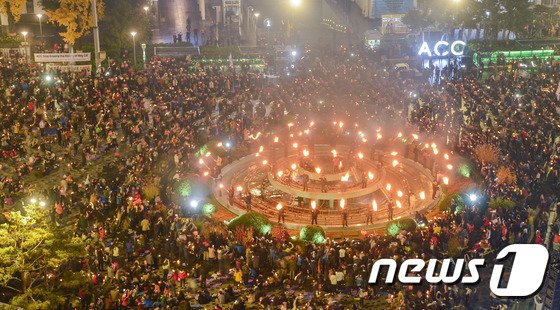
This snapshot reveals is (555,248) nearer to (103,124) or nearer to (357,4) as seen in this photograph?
(103,124)

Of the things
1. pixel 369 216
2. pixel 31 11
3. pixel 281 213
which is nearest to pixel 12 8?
pixel 31 11

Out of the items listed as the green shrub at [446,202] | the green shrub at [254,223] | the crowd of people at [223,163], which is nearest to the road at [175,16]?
the crowd of people at [223,163]

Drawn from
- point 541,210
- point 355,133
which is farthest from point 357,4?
point 541,210

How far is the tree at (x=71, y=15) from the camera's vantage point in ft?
178

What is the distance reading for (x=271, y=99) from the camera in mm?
45375

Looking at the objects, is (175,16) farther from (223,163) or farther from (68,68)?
(223,163)

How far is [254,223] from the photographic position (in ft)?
84.5

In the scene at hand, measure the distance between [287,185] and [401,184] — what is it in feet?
22.1

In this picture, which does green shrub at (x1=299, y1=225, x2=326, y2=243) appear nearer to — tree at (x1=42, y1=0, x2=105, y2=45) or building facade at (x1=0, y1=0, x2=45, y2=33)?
tree at (x1=42, y1=0, x2=105, y2=45)

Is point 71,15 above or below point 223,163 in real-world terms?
above

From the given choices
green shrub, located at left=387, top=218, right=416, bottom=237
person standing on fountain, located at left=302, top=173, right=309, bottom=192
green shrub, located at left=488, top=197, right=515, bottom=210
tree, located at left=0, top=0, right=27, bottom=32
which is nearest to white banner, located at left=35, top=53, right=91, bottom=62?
tree, located at left=0, top=0, right=27, bottom=32

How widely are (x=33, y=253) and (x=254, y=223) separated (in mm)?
10022

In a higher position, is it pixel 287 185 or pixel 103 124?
pixel 103 124

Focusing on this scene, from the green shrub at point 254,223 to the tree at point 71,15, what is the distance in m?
36.3
